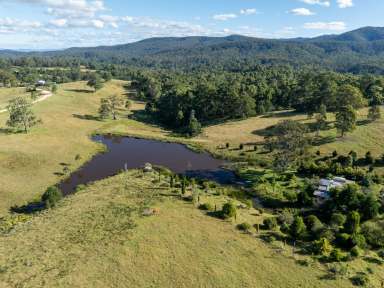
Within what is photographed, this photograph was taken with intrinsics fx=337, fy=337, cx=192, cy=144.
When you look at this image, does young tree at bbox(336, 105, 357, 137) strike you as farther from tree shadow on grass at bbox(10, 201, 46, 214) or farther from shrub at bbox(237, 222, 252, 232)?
tree shadow on grass at bbox(10, 201, 46, 214)

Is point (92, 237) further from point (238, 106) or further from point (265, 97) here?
point (265, 97)

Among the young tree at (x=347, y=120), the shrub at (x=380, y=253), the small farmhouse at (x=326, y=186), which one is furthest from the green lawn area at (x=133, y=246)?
the young tree at (x=347, y=120)

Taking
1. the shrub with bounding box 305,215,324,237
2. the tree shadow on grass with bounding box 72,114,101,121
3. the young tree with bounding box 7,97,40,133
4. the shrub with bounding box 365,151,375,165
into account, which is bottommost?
the shrub with bounding box 305,215,324,237

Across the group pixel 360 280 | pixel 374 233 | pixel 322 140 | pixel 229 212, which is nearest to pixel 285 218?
pixel 229 212

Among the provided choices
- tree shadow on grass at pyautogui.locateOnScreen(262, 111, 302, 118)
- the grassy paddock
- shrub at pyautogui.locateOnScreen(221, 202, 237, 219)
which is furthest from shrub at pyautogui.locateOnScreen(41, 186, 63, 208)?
tree shadow on grass at pyautogui.locateOnScreen(262, 111, 302, 118)

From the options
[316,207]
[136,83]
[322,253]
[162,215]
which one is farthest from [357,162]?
[136,83]
